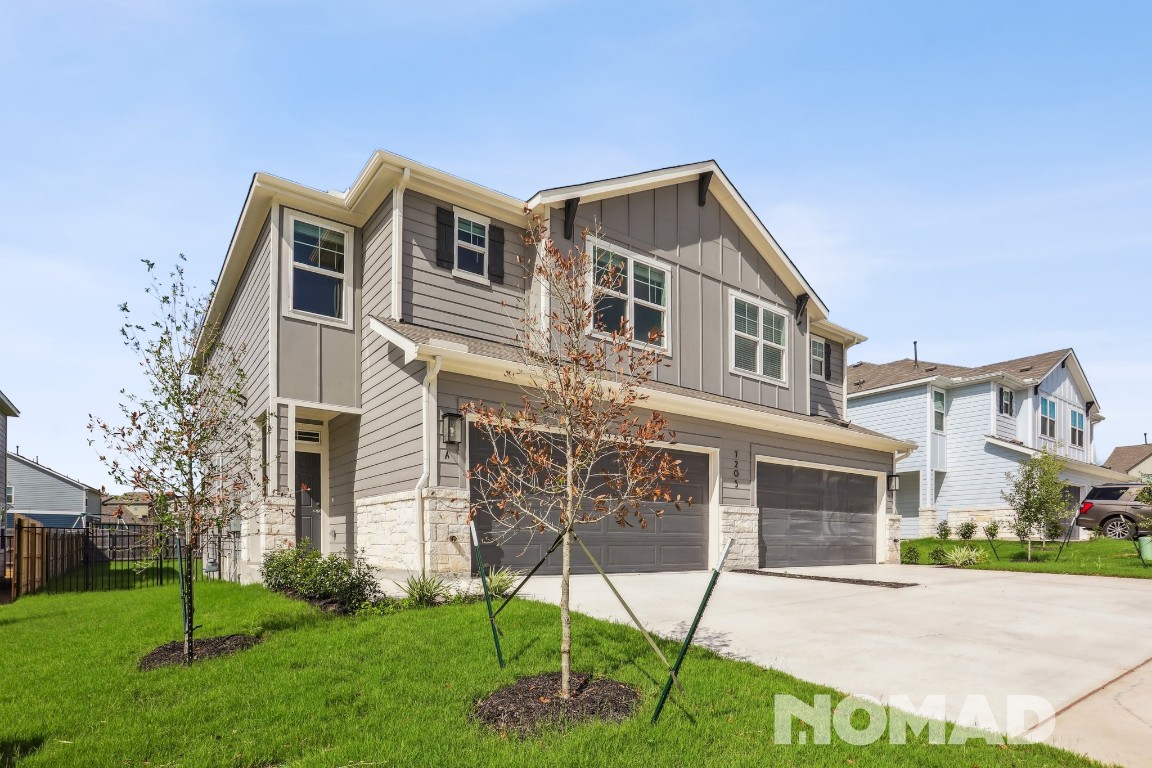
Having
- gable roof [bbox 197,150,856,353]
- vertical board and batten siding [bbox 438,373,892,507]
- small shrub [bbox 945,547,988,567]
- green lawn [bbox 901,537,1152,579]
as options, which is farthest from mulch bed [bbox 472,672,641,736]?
small shrub [bbox 945,547,988,567]

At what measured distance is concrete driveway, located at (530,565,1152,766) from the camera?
16.9ft

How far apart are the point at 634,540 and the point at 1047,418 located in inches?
970

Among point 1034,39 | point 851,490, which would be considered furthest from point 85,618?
point 851,490

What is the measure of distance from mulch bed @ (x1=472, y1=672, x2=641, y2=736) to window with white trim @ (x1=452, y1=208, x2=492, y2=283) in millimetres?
8245

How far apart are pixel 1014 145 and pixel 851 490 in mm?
9234

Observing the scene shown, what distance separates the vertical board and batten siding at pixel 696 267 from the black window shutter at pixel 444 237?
1.84 m

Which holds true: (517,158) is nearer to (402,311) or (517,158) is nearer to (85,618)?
(402,311)

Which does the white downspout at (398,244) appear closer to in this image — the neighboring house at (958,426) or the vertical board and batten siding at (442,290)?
the vertical board and batten siding at (442,290)

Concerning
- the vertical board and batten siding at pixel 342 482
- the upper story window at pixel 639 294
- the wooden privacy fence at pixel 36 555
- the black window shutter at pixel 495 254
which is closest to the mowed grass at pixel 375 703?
the vertical board and batten siding at pixel 342 482

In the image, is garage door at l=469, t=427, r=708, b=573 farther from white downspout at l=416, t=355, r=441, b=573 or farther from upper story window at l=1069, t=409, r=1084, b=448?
upper story window at l=1069, t=409, r=1084, b=448

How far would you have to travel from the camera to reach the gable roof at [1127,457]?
148 ft

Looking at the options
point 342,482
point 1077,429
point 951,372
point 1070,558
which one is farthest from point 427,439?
point 1077,429

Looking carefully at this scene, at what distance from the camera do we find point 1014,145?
1080cm

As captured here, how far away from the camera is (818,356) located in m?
19.3
